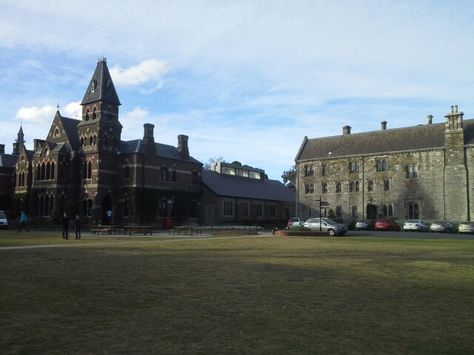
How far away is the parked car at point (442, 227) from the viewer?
51.7 meters

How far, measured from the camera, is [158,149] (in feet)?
214

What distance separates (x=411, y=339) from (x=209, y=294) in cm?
483

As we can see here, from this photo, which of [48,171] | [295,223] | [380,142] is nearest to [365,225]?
[295,223]

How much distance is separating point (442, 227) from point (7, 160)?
58472 millimetres

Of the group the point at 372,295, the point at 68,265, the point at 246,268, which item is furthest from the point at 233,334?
the point at 68,265

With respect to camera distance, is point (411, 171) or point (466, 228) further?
point (411, 171)

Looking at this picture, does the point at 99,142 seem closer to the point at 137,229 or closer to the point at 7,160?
the point at 137,229

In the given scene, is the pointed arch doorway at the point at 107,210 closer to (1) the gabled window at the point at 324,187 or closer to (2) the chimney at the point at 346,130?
(1) the gabled window at the point at 324,187

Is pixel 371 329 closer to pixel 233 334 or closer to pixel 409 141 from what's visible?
pixel 233 334

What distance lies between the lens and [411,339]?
7.61 m

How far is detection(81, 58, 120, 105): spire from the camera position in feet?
201

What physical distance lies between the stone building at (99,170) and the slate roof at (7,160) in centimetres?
796

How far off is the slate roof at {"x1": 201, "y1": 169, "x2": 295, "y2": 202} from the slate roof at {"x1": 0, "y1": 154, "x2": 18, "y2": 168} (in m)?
27.6

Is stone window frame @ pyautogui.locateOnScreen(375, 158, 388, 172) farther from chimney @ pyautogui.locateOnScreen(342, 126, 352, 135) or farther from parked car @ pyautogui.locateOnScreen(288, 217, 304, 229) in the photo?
parked car @ pyautogui.locateOnScreen(288, 217, 304, 229)
